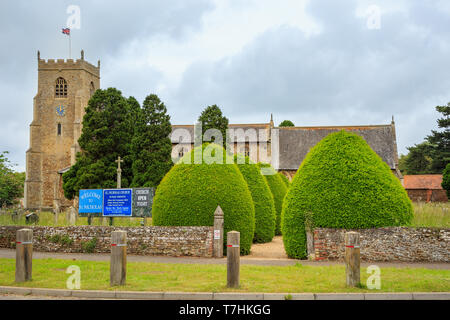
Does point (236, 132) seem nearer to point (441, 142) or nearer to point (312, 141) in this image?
point (312, 141)

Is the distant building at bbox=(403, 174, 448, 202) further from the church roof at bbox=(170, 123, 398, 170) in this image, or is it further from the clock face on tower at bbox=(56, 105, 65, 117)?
the clock face on tower at bbox=(56, 105, 65, 117)

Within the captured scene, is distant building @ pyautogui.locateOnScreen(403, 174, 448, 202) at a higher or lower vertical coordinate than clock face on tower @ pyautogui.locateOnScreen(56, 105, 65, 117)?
lower

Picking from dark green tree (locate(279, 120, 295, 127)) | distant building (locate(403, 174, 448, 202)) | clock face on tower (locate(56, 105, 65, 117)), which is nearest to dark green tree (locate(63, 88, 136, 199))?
clock face on tower (locate(56, 105, 65, 117))

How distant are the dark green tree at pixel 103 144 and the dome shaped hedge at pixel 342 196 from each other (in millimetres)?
31436

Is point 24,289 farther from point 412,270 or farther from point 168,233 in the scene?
point 412,270

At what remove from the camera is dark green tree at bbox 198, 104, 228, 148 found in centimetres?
4975

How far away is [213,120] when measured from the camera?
49906 mm

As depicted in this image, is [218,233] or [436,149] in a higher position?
[436,149]

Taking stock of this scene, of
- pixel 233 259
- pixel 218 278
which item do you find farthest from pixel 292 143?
pixel 233 259

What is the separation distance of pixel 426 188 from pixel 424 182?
1319 mm

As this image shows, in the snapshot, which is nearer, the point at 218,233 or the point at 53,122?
the point at 218,233

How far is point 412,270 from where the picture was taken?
38.4 ft

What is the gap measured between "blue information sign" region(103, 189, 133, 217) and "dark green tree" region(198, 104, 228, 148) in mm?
31182

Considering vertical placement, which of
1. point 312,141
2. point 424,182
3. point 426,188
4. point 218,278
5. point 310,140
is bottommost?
point 218,278
